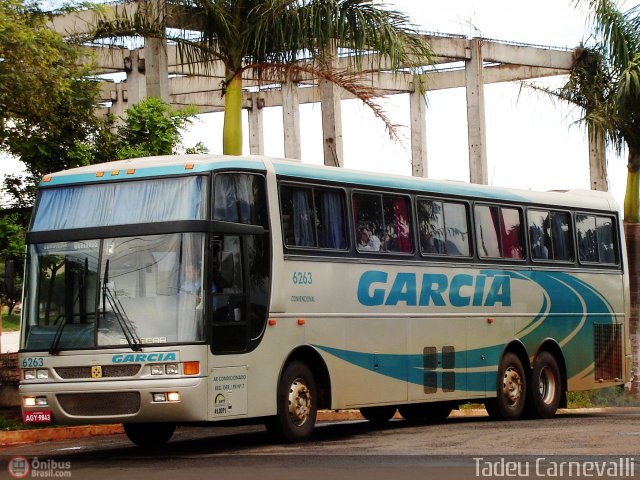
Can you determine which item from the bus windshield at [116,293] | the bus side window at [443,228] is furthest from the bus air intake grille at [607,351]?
the bus windshield at [116,293]

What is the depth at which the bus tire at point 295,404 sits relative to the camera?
1572 centimetres

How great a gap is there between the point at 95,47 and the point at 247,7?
7454 millimetres

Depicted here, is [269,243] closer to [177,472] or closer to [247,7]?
[177,472]

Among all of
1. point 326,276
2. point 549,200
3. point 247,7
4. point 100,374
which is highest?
point 247,7

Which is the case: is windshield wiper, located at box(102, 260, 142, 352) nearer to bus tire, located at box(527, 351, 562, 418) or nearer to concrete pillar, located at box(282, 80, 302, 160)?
bus tire, located at box(527, 351, 562, 418)

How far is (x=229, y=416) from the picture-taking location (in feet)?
48.5

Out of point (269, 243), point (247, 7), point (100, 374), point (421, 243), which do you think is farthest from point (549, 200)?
point (100, 374)

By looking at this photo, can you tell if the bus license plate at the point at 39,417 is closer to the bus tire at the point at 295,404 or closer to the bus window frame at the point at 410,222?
the bus tire at the point at 295,404

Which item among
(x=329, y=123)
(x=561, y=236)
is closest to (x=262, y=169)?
(x=561, y=236)

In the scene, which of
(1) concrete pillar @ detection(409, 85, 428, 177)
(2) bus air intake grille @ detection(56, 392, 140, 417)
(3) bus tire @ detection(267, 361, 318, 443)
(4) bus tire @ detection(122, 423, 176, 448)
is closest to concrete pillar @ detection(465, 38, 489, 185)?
(1) concrete pillar @ detection(409, 85, 428, 177)

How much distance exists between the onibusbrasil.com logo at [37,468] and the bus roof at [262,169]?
10.7 ft

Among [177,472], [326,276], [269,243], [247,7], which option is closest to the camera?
[177,472]

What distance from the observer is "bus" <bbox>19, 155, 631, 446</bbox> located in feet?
47.9

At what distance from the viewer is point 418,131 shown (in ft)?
113
